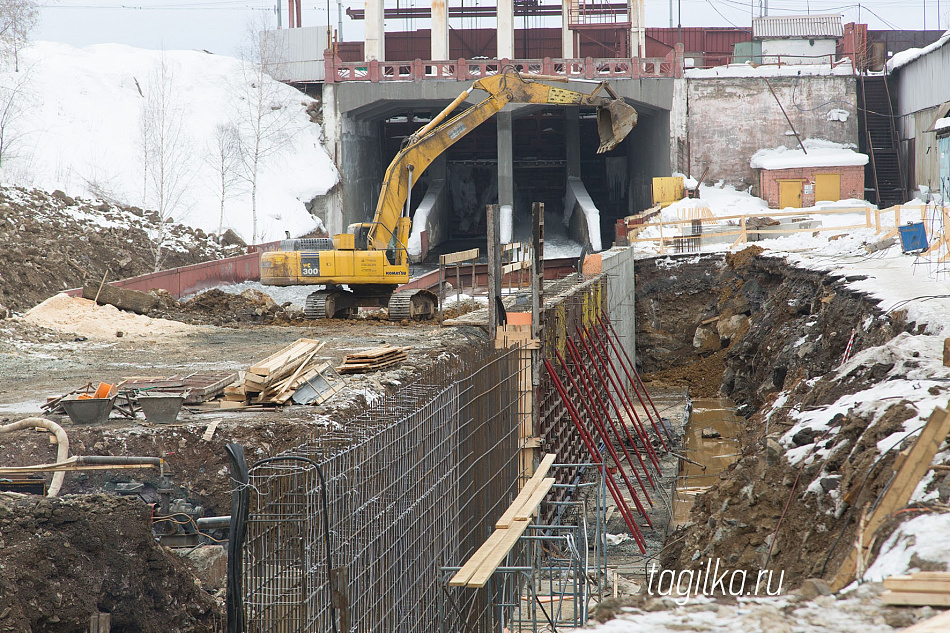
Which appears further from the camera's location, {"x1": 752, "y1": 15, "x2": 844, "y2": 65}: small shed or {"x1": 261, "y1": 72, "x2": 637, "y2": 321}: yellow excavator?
{"x1": 752, "y1": 15, "x2": 844, "y2": 65}: small shed

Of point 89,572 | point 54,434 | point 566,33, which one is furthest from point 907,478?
A: point 566,33

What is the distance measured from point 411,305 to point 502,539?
14576 millimetres

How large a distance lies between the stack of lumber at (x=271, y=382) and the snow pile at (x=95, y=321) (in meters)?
8.19

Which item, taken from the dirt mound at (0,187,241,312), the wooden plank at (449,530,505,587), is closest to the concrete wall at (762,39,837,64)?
the dirt mound at (0,187,241,312)

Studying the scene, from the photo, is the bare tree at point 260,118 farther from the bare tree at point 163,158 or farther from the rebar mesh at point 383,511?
the rebar mesh at point 383,511

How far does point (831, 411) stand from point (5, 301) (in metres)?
19.3

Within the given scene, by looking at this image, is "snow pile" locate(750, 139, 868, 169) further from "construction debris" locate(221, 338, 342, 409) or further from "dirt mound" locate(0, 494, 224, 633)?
"dirt mound" locate(0, 494, 224, 633)

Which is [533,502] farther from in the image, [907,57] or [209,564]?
[907,57]

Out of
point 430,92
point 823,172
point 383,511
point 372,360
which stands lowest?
point 383,511

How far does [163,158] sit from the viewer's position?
32844 mm

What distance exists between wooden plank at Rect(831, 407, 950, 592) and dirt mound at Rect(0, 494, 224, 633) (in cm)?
553

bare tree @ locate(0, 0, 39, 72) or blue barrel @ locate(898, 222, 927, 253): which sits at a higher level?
bare tree @ locate(0, 0, 39, 72)

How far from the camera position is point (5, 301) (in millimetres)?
21578

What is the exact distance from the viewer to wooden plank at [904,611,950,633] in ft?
12.1
